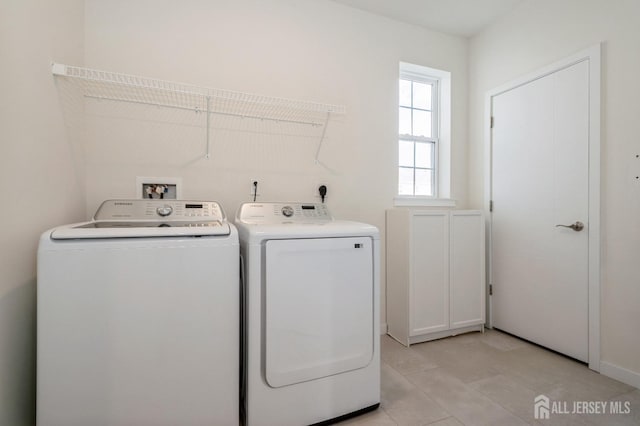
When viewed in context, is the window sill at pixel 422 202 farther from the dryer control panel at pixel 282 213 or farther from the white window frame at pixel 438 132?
the dryer control panel at pixel 282 213

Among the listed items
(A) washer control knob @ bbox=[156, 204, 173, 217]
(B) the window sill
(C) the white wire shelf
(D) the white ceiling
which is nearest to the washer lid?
(A) washer control knob @ bbox=[156, 204, 173, 217]

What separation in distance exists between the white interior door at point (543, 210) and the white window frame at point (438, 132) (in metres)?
0.39

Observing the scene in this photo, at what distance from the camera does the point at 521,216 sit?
233 cm

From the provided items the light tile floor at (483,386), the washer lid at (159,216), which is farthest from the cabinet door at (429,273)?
the washer lid at (159,216)

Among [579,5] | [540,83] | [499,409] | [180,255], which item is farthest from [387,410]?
[579,5]

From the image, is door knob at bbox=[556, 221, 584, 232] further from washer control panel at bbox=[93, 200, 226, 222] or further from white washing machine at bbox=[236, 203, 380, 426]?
washer control panel at bbox=[93, 200, 226, 222]

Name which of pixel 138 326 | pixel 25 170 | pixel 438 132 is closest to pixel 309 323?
pixel 138 326

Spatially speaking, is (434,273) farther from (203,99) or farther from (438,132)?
(203,99)

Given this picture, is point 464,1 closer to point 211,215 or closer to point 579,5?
point 579,5

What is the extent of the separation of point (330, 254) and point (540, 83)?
2189 millimetres

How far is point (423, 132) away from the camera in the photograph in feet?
9.29

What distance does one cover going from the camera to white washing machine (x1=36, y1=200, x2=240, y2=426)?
1.02m

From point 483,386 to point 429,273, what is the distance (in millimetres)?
808

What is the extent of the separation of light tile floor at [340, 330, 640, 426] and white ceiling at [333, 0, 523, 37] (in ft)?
8.99
